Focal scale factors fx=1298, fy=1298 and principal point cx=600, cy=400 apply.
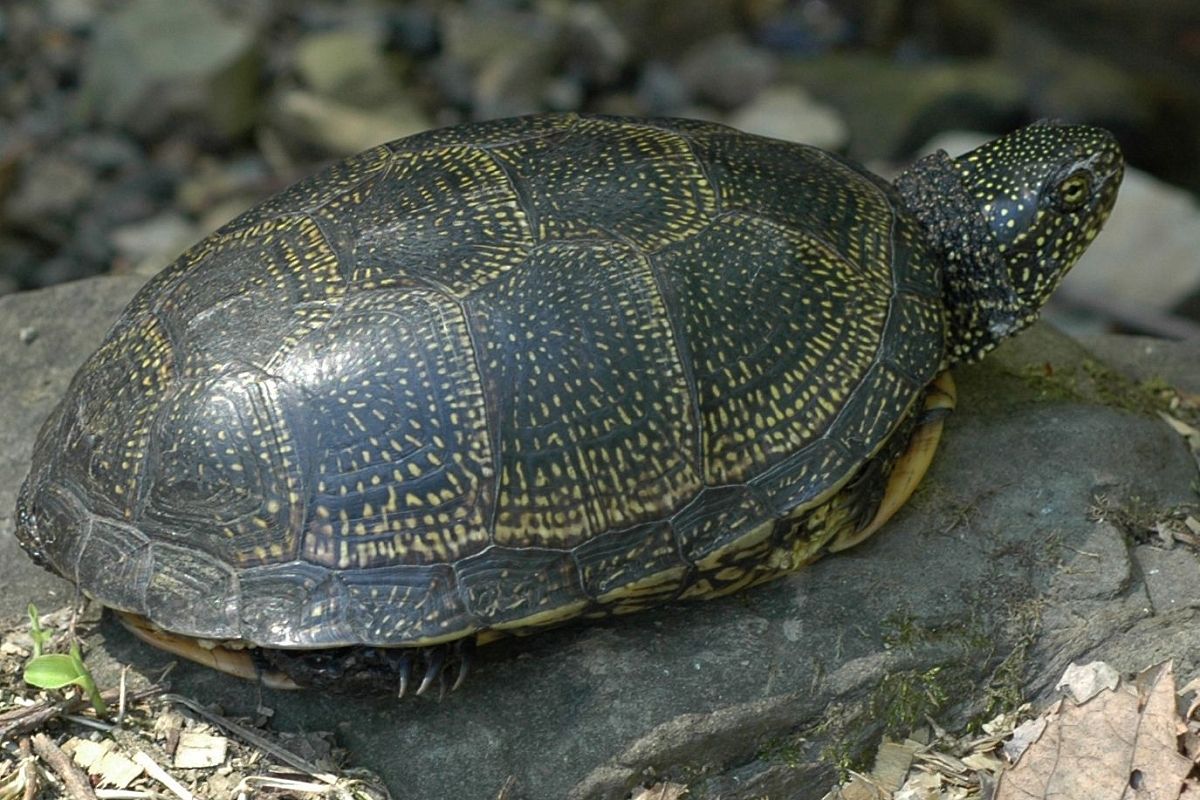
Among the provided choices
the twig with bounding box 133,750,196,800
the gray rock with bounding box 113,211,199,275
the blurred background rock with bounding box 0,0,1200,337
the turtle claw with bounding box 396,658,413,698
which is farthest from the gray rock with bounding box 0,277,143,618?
the blurred background rock with bounding box 0,0,1200,337

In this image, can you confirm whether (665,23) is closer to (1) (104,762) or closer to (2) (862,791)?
(2) (862,791)

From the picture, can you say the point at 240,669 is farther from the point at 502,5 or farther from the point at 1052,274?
the point at 502,5

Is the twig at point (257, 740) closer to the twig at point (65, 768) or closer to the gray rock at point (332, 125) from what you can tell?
the twig at point (65, 768)

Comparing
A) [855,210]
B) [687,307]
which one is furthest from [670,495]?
[855,210]

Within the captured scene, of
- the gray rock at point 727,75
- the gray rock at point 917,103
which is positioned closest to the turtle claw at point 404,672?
the gray rock at point 917,103

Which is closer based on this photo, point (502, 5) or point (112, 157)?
point (112, 157)

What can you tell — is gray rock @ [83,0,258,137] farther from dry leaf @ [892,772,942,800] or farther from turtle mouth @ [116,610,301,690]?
dry leaf @ [892,772,942,800]

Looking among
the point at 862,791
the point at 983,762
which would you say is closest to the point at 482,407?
the point at 862,791
